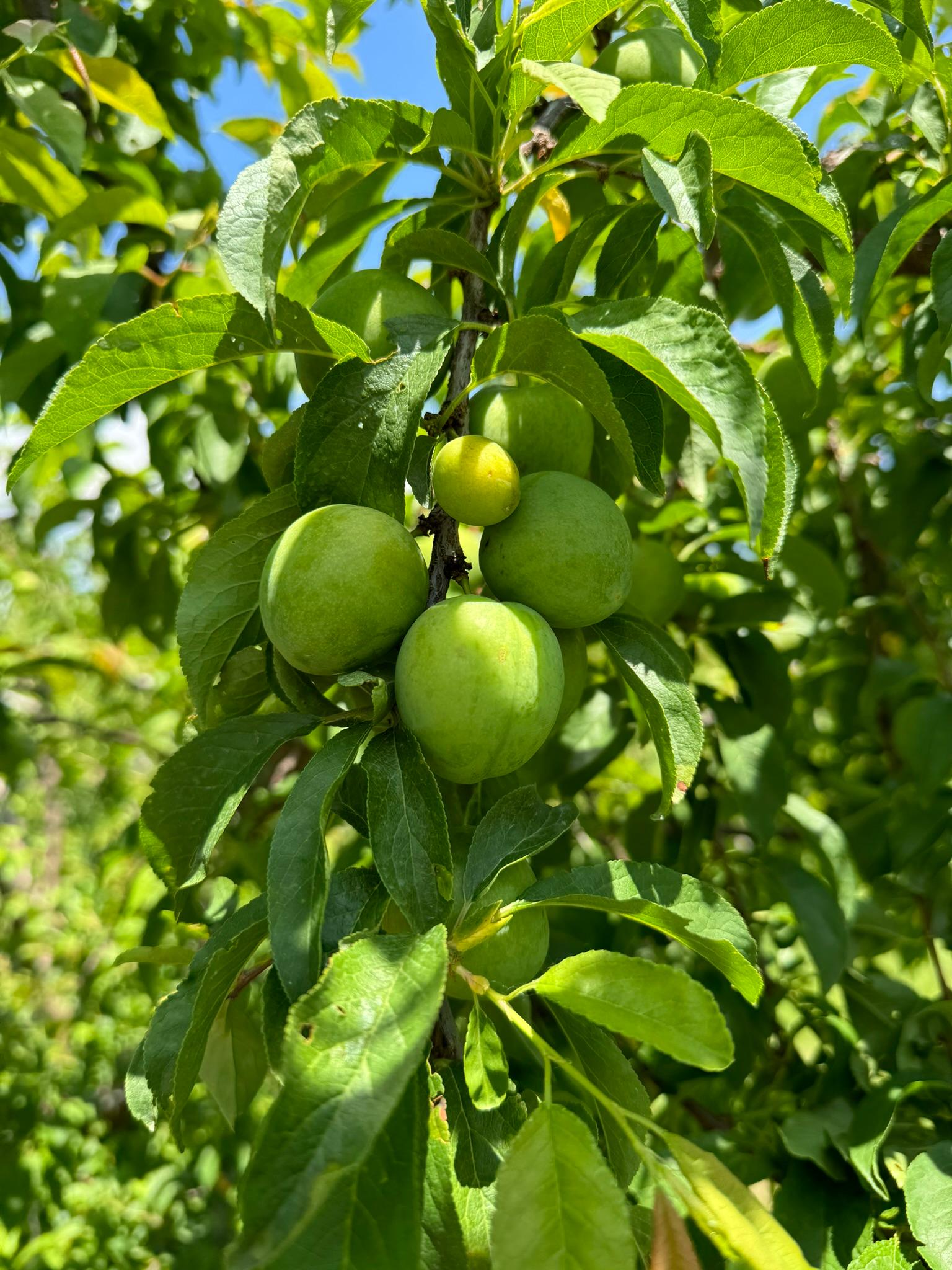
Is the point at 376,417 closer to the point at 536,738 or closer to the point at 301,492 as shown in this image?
the point at 301,492

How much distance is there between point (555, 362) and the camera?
0.83 metres

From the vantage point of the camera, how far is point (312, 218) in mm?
1125

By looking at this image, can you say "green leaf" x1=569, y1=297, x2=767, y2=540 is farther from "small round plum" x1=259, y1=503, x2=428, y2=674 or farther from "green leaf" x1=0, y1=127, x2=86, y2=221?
"green leaf" x1=0, y1=127, x2=86, y2=221

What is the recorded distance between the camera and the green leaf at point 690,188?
2.65 feet

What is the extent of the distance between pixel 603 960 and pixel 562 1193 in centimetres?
15

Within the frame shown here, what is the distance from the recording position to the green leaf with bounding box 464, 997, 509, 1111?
2.42ft

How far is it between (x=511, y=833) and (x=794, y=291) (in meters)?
0.59

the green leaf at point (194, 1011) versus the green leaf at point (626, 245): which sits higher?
the green leaf at point (626, 245)

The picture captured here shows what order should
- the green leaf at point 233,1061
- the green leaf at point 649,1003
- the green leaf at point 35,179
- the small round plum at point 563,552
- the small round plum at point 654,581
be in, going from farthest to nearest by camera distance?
the green leaf at point 35,179 → the small round plum at point 654,581 → the green leaf at point 233,1061 → the small round plum at point 563,552 → the green leaf at point 649,1003

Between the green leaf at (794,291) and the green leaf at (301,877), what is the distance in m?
0.60

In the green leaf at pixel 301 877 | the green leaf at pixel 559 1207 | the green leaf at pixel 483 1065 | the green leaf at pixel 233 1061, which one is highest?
the green leaf at pixel 301 877

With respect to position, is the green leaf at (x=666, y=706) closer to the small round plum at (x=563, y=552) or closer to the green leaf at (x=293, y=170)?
the small round plum at (x=563, y=552)

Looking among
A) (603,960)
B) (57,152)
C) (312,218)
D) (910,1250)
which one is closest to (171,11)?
(57,152)

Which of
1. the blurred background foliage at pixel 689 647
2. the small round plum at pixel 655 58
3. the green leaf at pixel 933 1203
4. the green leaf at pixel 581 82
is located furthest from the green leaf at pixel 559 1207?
the small round plum at pixel 655 58
